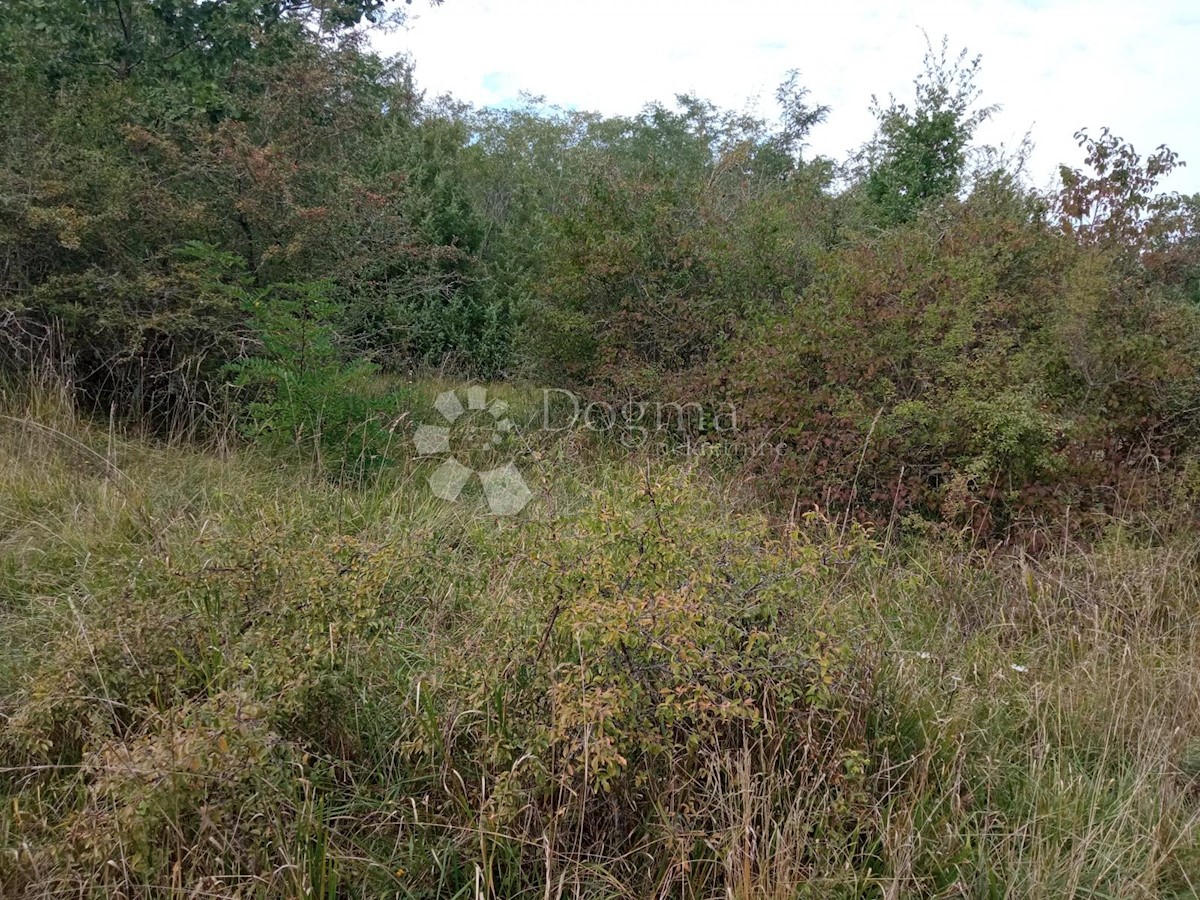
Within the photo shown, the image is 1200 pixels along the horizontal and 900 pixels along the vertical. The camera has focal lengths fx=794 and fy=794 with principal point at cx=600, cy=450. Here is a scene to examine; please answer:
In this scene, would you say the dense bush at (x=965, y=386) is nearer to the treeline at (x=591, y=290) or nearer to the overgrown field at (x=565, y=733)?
the treeline at (x=591, y=290)

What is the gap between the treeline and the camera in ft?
15.3

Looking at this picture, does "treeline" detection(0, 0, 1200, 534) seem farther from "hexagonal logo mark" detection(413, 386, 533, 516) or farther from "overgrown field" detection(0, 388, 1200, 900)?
"overgrown field" detection(0, 388, 1200, 900)

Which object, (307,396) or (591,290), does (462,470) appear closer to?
(307,396)

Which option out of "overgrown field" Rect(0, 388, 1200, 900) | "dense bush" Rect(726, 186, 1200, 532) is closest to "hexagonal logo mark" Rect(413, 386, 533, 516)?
"overgrown field" Rect(0, 388, 1200, 900)

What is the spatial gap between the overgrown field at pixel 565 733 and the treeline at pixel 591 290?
1703 mm

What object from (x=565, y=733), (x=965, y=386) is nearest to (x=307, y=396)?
(x=565, y=733)

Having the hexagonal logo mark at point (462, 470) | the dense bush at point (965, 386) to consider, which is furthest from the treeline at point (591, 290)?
the hexagonal logo mark at point (462, 470)

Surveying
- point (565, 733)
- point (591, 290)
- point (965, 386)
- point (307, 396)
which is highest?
point (591, 290)

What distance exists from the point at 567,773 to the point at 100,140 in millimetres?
6023

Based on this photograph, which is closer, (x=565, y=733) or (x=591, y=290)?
(x=565, y=733)

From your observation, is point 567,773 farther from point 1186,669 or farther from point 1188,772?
point 1186,669

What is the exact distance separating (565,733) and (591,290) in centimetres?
518

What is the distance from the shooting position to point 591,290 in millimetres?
6707

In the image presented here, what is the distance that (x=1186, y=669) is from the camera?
9.54 ft
